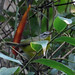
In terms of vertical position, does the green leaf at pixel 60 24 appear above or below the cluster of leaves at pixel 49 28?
above

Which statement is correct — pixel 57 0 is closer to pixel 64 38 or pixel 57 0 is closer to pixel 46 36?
pixel 46 36

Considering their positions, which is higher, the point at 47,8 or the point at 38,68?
the point at 47,8

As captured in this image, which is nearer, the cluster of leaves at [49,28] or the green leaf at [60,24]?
the green leaf at [60,24]

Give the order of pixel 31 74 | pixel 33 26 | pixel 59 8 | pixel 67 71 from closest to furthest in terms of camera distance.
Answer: pixel 67 71
pixel 31 74
pixel 33 26
pixel 59 8

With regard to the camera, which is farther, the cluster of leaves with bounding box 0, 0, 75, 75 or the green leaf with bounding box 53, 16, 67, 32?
the cluster of leaves with bounding box 0, 0, 75, 75

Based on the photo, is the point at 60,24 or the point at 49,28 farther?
the point at 49,28

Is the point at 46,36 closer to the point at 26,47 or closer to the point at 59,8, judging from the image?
the point at 26,47

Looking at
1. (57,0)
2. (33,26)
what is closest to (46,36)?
(33,26)

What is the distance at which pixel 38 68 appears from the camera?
0.63 meters

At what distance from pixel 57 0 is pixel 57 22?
1.46ft

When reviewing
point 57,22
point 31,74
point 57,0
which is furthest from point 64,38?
point 57,0

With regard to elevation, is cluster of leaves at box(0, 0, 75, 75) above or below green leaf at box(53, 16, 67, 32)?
below

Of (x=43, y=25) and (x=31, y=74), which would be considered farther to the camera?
(x=43, y=25)

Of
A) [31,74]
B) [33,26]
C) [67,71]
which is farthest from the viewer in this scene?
[33,26]
